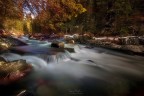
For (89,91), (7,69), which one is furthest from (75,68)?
(7,69)

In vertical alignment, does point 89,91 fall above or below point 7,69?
below

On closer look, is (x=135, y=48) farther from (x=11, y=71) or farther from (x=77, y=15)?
(x=11, y=71)

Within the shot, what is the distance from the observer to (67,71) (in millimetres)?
8258

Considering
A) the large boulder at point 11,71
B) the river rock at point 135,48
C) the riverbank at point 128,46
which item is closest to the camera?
the large boulder at point 11,71

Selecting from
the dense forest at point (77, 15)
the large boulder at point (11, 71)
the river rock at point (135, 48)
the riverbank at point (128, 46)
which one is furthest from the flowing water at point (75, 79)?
the river rock at point (135, 48)

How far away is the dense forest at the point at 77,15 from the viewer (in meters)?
7.13

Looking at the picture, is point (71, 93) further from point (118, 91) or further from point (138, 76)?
point (138, 76)

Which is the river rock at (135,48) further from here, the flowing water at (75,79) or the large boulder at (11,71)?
the large boulder at (11,71)

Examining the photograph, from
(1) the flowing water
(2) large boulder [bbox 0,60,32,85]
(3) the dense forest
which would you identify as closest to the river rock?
(1) the flowing water

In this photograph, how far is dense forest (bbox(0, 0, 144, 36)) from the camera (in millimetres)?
7133

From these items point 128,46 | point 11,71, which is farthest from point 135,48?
point 11,71

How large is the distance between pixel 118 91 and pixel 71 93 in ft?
4.96

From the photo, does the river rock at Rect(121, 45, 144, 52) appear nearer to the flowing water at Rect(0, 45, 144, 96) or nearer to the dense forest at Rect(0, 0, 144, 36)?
the flowing water at Rect(0, 45, 144, 96)

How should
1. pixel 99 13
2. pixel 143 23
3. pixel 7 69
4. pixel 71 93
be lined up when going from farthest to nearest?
pixel 99 13 < pixel 143 23 < pixel 7 69 < pixel 71 93
